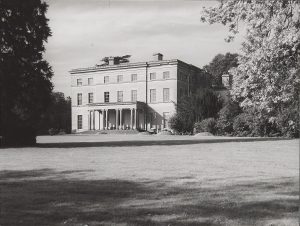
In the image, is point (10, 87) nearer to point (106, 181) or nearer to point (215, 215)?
point (106, 181)

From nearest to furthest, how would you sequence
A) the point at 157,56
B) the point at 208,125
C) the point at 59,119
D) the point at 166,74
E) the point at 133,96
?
the point at 208,125
the point at 166,74
the point at 157,56
the point at 133,96
the point at 59,119

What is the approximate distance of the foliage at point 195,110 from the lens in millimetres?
46688

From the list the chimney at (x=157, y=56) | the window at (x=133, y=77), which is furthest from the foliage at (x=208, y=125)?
the chimney at (x=157, y=56)

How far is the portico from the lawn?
45186 millimetres

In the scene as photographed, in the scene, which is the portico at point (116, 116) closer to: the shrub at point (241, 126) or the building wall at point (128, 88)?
the building wall at point (128, 88)

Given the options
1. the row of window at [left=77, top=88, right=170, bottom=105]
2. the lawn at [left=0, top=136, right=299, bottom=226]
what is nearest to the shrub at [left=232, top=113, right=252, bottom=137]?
the row of window at [left=77, top=88, right=170, bottom=105]

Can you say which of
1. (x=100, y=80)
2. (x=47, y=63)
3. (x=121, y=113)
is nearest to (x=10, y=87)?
(x=47, y=63)

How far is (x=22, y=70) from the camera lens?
80.6 feet

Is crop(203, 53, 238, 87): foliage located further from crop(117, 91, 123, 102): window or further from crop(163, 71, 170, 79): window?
crop(117, 91, 123, 102): window

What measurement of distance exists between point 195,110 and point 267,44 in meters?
35.8

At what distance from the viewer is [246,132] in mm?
41031

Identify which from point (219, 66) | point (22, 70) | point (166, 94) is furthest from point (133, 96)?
point (22, 70)

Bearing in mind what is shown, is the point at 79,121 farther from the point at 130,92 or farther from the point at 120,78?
the point at 130,92

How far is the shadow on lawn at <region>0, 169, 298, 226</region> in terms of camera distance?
19.8 ft
